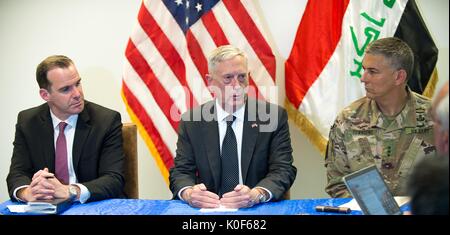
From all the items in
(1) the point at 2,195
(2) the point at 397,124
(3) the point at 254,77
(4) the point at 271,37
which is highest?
(4) the point at 271,37

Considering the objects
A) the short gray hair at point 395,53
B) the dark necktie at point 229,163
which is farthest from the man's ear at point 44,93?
the short gray hair at point 395,53

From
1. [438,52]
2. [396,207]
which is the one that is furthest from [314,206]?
[438,52]

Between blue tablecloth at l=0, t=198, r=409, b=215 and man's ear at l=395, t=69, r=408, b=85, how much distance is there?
0.60 meters

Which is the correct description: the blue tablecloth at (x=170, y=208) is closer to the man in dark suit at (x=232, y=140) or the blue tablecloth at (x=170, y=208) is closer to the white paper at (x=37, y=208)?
the white paper at (x=37, y=208)

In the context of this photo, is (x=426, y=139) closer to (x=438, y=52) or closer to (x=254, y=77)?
(x=438, y=52)

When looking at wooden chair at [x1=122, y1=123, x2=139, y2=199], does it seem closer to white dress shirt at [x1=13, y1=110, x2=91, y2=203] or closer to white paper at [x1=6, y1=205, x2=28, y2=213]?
white dress shirt at [x1=13, y1=110, x2=91, y2=203]

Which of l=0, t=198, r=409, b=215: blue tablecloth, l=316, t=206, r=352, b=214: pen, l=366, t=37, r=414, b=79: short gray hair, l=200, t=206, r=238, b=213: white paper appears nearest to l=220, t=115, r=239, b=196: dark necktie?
l=0, t=198, r=409, b=215: blue tablecloth

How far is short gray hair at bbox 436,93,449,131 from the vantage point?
86 centimetres

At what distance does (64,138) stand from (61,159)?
0.31ft

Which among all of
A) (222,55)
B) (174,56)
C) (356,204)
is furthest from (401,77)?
(174,56)

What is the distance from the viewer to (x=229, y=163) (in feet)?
7.88

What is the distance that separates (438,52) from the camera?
9.03 ft

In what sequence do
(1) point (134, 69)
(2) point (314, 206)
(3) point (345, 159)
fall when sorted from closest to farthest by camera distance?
(2) point (314, 206)
(3) point (345, 159)
(1) point (134, 69)
